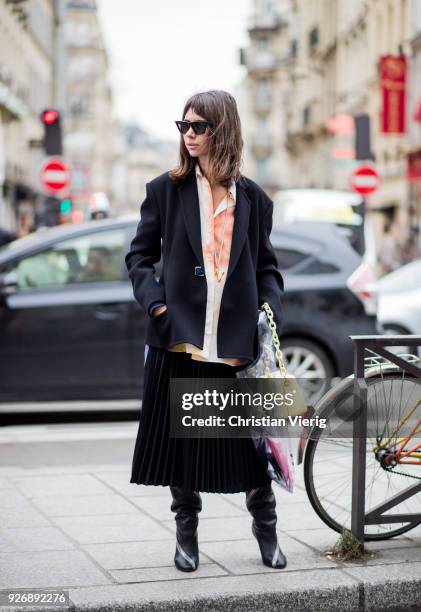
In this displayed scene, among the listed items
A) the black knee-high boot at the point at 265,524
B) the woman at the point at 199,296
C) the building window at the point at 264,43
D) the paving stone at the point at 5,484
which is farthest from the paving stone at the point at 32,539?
the building window at the point at 264,43

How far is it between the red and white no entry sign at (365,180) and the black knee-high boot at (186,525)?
17.3 metres

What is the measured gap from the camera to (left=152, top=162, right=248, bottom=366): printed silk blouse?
4.85m

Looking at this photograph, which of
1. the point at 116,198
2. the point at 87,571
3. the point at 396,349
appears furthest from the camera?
the point at 116,198

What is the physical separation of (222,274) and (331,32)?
60346 mm

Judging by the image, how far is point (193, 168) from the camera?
194 inches

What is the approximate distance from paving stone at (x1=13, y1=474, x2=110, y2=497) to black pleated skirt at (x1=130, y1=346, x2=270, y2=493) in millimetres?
1621

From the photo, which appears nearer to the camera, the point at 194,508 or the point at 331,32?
the point at 194,508

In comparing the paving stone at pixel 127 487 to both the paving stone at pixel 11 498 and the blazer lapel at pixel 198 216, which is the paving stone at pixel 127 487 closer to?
the paving stone at pixel 11 498

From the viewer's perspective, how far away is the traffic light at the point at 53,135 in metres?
20.8

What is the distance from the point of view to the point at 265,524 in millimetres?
5055

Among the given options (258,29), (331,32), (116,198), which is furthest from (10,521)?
(116,198)

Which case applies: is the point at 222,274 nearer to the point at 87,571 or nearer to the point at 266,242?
the point at 266,242

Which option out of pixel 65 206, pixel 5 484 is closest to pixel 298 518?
pixel 5 484

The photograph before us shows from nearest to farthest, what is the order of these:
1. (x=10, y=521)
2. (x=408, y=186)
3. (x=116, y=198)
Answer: (x=10, y=521)
(x=408, y=186)
(x=116, y=198)
